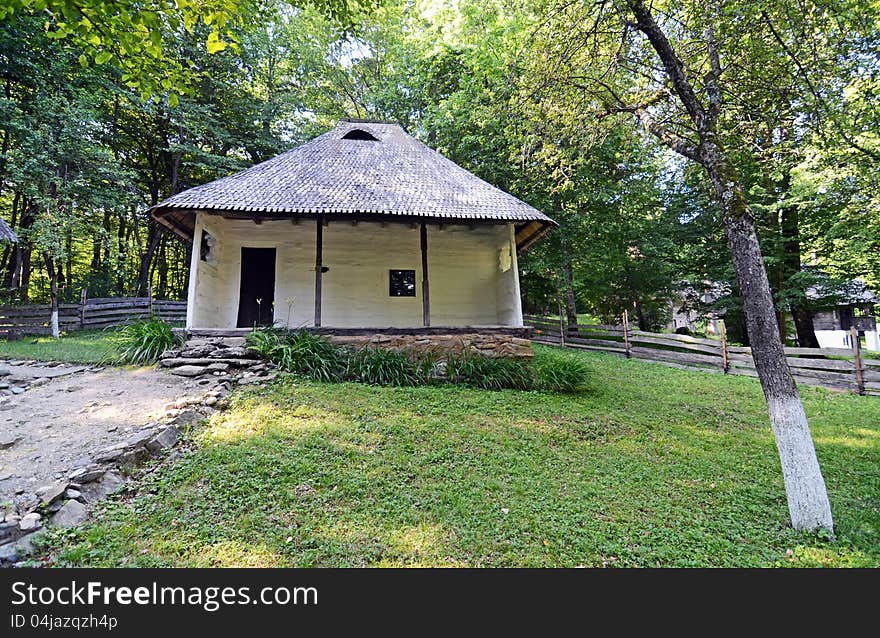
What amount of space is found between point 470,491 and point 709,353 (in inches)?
357

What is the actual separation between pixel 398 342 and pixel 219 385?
3.19 metres

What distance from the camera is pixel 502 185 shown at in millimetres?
13992

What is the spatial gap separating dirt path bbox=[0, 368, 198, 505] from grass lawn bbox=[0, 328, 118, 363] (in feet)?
4.17

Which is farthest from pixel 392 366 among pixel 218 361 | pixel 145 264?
pixel 145 264

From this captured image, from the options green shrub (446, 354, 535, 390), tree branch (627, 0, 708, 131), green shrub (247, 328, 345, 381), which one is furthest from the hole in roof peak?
tree branch (627, 0, 708, 131)

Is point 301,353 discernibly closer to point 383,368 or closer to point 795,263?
point 383,368

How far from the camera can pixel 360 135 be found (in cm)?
1178

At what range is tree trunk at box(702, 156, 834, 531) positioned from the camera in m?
3.21

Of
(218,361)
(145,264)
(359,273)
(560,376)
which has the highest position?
(145,264)

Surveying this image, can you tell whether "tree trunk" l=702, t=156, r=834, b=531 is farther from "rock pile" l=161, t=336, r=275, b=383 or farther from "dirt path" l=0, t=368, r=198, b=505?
"rock pile" l=161, t=336, r=275, b=383

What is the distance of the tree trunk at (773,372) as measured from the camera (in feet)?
10.5

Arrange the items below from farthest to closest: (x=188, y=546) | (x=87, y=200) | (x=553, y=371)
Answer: (x=87, y=200) < (x=553, y=371) < (x=188, y=546)
